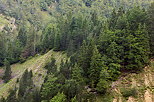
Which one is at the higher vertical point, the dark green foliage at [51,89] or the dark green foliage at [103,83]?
the dark green foliage at [103,83]

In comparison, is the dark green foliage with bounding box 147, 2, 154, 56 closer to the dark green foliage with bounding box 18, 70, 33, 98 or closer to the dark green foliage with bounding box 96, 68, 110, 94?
the dark green foliage with bounding box 96, 68, 110, 94

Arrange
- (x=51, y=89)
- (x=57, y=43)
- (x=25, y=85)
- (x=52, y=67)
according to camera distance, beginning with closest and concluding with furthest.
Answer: (x=51, y=89), (x=52, y=67), (x=25, y=85), (x=57, y=43)

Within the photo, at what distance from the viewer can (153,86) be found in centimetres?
3556

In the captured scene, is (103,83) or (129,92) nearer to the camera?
(129,92)

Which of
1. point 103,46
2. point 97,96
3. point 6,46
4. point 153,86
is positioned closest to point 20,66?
point 6,46

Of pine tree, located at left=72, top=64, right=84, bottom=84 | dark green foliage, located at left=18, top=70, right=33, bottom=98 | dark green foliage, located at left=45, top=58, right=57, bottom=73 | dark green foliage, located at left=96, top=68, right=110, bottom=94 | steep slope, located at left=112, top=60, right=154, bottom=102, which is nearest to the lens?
steep slope, located at left=112, top=60, right=154, bottom=102

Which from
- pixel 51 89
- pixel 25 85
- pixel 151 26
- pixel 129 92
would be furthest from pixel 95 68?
pixel 25 85

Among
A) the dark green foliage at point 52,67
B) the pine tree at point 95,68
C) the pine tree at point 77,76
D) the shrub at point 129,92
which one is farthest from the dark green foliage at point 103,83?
the dark green foliage at point 52,67

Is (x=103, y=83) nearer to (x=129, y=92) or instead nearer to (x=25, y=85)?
(x=129, y=92)

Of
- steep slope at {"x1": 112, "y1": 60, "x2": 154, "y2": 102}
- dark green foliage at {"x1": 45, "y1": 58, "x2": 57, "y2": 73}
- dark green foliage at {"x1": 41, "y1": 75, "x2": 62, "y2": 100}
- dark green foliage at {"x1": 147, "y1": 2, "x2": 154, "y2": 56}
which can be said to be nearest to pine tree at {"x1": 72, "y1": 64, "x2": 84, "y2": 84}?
dark green foliage at {"x1": 41, "y1": 75, "x2": 62, "y2": 100}

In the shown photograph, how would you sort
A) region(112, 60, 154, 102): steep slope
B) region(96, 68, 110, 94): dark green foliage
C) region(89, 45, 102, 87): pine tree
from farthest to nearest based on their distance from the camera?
region(89, 45, 102, 87): pine tree, region(96, 68, 110, 94): dark green foliage, region(112, 60, 154, 102): steep slope

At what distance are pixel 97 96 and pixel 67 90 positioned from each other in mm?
6456

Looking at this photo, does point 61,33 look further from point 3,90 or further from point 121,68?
point 121,68

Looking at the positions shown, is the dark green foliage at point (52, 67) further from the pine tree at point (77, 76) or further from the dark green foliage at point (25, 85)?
the pine tree at point (77, 76)
